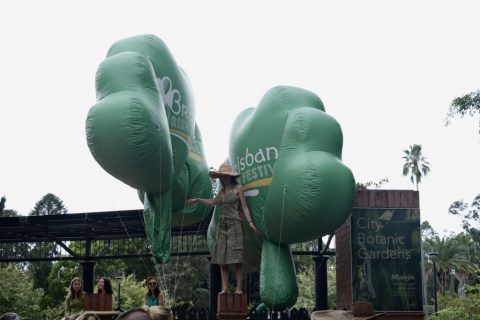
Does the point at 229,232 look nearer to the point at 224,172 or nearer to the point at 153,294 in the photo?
the point at 224,172

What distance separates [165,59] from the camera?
379 inches

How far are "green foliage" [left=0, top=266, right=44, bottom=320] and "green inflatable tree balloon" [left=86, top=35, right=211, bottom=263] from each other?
20.2 metres

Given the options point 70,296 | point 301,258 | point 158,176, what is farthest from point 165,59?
point 301,258

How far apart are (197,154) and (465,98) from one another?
10391 mm

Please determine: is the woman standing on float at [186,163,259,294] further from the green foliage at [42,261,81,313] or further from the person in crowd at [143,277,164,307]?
the green foliage at [42,261,81,313]

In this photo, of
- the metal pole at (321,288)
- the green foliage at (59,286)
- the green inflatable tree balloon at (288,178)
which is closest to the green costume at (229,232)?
the green inflatable tree balloon at (288,178)

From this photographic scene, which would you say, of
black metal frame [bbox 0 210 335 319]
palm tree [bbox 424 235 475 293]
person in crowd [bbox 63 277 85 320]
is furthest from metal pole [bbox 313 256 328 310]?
palm tree [bbox 424 235 475 293]

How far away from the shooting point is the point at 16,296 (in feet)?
95.2

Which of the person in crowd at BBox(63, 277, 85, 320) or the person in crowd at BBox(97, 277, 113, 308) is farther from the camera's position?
the person in crowd at BBox(97, 277, 113, 308)

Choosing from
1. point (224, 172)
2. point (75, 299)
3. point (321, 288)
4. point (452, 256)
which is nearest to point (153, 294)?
point (75, 299)

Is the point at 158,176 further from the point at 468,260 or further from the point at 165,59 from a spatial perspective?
the point at 468,260

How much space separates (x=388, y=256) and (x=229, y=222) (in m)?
7.94

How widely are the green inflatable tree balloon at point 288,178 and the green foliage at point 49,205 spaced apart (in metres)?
60.1

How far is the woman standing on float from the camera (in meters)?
9.38
